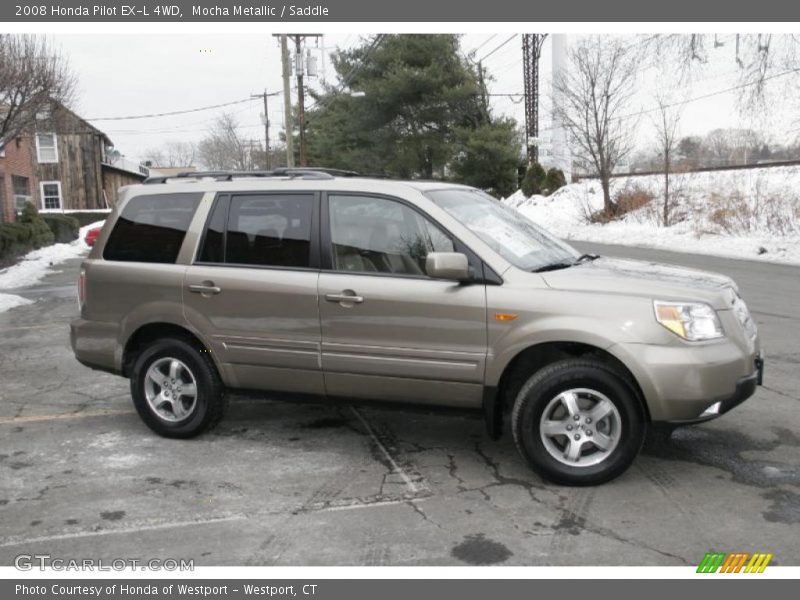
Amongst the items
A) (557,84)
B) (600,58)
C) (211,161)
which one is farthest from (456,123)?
(211,161)

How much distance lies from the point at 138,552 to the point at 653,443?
326cm

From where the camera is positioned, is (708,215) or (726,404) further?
(708,215)

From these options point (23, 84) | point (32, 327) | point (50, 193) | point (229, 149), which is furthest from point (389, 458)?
point (229, 149)

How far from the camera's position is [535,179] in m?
39.2

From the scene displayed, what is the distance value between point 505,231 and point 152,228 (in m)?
2.55

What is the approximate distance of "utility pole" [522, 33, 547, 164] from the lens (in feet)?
141

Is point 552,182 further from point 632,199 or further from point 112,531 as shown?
point 112,531

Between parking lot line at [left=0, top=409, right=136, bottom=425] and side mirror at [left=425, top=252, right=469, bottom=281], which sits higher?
side mirror at [left=425, top=252, right=469, bottom=281]

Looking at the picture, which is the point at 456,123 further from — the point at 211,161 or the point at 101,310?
the point at 211,161

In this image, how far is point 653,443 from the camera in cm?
509

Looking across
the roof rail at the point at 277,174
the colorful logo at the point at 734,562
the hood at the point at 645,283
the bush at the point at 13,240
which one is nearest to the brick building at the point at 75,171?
the bush at the point at 13,240

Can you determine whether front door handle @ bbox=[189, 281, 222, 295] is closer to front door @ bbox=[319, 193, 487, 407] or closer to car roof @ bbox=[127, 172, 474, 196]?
car roof @ bbox=[127, 172, 474, 196]

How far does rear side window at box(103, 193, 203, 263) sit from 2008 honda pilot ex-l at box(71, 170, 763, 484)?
0.01 meters

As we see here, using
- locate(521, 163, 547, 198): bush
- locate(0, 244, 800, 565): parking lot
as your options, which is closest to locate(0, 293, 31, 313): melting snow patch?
locate(0, 244, 800, 565): parking lot
